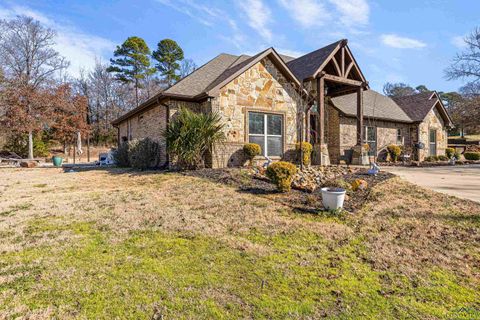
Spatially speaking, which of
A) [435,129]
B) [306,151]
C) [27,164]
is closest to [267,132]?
[306,151]

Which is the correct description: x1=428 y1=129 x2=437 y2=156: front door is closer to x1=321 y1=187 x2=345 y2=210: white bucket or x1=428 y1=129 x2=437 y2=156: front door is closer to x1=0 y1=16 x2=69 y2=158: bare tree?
x1=321 y1=187 x2=345 y2=210: white bucket

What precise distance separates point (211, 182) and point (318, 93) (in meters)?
7.13

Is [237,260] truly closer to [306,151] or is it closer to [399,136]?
[306,151]

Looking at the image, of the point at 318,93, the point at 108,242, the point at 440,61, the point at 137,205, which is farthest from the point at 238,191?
the point at 440,61

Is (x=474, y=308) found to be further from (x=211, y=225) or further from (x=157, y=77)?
(x=157, y=77)

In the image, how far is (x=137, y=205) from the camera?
19.1 ft

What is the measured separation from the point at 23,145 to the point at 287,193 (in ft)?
98.1

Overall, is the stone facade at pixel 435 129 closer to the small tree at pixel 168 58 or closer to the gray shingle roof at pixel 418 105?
the gray shingle roof at pixel 418 105

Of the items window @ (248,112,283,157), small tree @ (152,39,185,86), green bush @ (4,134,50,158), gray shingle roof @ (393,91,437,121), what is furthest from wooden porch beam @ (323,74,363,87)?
small tree @ (152,39,185,86)

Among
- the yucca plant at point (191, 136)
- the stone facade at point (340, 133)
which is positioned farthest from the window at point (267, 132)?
the stone facade at point (340, 133)

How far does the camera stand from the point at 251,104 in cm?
1130

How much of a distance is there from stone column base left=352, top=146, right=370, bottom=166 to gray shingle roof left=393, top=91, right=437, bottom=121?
7678 mm

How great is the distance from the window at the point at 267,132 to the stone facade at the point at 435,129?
42.6ft

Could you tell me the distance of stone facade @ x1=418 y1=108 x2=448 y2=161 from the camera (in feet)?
63.9
